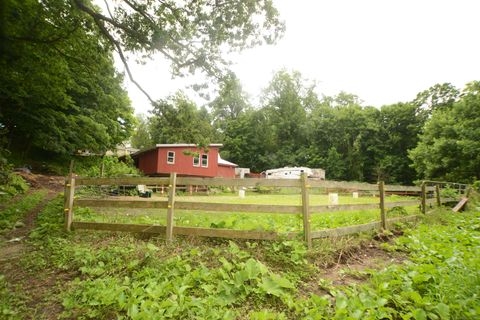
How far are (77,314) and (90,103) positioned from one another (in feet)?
76.1

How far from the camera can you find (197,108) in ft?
49.2

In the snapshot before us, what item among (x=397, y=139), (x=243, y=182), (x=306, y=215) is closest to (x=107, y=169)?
(x=243, y=182)

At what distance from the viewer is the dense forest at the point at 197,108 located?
29.2ft

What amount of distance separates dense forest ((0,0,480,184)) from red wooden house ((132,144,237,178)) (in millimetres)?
2069

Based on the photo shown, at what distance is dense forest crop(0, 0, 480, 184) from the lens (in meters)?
8.91

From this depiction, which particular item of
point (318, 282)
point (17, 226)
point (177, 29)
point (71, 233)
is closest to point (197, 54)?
point (177, 29)

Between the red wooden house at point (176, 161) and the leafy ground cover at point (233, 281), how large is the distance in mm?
22463

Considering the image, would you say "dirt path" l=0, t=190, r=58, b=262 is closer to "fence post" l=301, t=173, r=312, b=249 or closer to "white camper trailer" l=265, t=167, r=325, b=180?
"fence post" l=301, t=173, r=312, b=249

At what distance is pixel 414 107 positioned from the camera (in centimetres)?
4194

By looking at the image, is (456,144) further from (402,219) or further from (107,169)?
(107,169)

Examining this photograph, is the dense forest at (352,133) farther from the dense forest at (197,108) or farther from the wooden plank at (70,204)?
the wooden plank at (70,204)

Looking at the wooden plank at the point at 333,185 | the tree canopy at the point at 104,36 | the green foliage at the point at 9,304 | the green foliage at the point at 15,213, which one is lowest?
the green foliage at the point at 9,304

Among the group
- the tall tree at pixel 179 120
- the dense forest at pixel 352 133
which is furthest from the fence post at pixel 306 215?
the dense forest at pixel 352 133

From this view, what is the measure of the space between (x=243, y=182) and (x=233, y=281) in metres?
2.13
